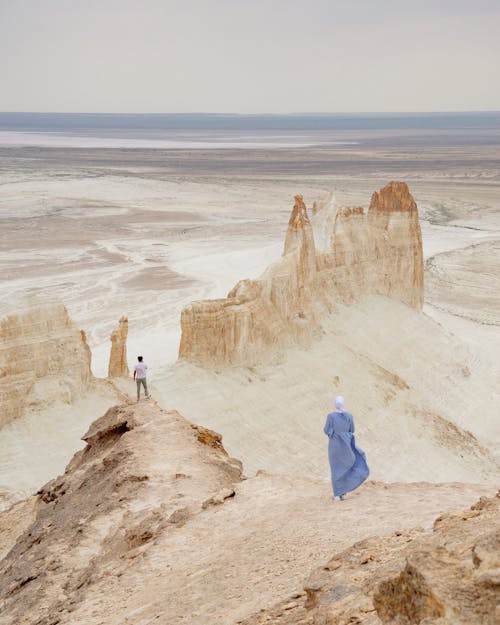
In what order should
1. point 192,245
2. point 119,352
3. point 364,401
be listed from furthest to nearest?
point 192,245, point 364,401, point 119,352

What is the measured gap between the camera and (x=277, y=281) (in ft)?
68.1

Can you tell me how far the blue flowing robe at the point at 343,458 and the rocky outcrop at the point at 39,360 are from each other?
27.7ft

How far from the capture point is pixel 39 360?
16.4 m

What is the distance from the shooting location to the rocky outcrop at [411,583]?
451 cm

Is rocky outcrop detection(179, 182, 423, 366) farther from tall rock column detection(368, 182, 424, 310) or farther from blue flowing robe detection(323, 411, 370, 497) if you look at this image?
blue flowing robe detection(323, 411, 370, 497)

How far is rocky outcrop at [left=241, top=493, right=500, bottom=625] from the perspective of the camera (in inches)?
178

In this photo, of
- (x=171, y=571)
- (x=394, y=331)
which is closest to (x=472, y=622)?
(x=171, y=571)

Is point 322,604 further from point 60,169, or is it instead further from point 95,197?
point 60,169

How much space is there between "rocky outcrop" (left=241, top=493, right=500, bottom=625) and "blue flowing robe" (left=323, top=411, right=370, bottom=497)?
2.44m

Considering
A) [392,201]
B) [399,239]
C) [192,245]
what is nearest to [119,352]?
[399,239]

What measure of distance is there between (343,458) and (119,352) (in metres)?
9.51

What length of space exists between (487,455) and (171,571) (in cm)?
1378

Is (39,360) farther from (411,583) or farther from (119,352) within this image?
(411,583)

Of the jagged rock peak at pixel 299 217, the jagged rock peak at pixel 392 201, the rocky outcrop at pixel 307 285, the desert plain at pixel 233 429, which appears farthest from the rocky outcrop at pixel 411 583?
the jagged rock peak at pixel 392 201
